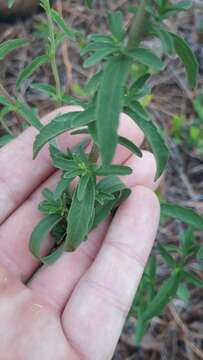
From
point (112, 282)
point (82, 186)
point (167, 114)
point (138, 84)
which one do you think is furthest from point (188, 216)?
point (167, 114)

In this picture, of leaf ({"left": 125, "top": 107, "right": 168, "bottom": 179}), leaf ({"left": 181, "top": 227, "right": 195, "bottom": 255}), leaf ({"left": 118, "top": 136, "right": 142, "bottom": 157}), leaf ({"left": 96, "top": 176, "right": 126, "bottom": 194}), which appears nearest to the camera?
leaf ({"left": 125, "top": 107, "right": 168, "bottom": 179})

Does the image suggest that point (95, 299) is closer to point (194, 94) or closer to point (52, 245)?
point (52, 245)

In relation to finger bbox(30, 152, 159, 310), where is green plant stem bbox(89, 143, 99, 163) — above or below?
above

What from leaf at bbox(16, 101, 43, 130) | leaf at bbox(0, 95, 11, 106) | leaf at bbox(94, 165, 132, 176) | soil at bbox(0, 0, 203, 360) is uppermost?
leaf at bbox(0, 95, 11, 106)

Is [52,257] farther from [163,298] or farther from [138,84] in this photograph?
[138,84]

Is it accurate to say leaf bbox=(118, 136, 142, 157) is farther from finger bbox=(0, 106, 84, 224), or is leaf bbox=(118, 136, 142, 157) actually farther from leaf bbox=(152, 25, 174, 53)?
finger bbox=(0, 106, 84, 224)

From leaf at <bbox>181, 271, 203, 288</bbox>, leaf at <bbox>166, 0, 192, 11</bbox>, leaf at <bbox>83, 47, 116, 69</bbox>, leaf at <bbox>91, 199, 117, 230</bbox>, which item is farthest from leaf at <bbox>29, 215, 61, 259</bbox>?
leaf at <bbox>166, 0, 192, 11</bbox>
